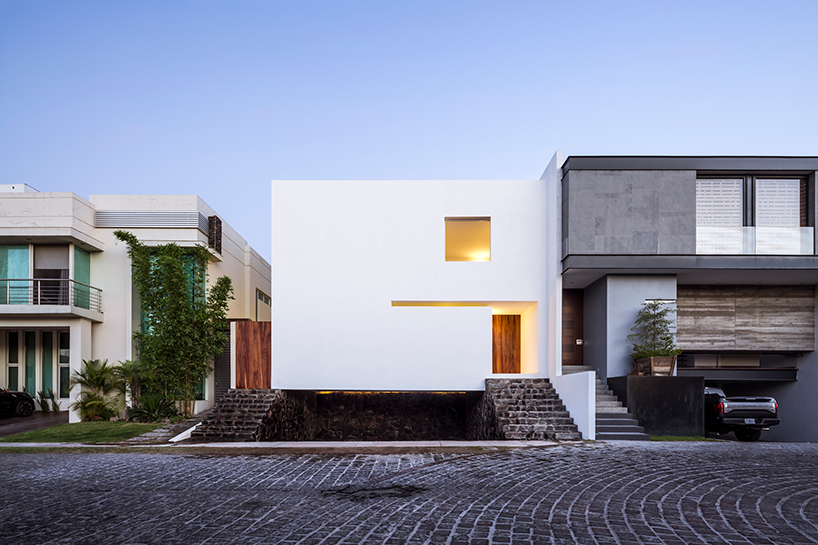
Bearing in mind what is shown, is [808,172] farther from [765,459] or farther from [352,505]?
[352,505]

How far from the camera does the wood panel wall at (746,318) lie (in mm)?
13398

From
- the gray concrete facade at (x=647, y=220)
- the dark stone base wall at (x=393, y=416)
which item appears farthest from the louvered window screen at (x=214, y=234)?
the gray concrete facade at (x=647, y=220)

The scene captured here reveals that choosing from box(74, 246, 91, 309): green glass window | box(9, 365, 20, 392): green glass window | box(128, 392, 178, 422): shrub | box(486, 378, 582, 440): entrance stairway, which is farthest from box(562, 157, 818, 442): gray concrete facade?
box(9, 365, 20, 392): green glass window

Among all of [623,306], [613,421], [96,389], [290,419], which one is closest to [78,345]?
[96,389]

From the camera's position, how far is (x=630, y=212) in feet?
38.5

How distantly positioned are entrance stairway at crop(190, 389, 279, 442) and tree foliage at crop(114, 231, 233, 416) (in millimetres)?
1519

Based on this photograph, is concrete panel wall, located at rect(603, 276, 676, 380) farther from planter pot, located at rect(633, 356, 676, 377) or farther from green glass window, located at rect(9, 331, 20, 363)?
green glass window, located at rect(9, 331, 20, 363)

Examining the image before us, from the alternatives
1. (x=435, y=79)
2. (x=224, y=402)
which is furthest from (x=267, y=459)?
(x=435, y=79)

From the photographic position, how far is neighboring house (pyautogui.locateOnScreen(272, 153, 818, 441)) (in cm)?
1171

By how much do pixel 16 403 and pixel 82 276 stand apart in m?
3.98

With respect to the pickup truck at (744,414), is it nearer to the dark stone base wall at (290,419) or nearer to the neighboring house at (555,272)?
the neighboring house at (555,272)

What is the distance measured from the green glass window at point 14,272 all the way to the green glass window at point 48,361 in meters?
2.36

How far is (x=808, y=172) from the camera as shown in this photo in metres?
11.8

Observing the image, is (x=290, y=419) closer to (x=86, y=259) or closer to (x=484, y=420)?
(x=484, y=420)
